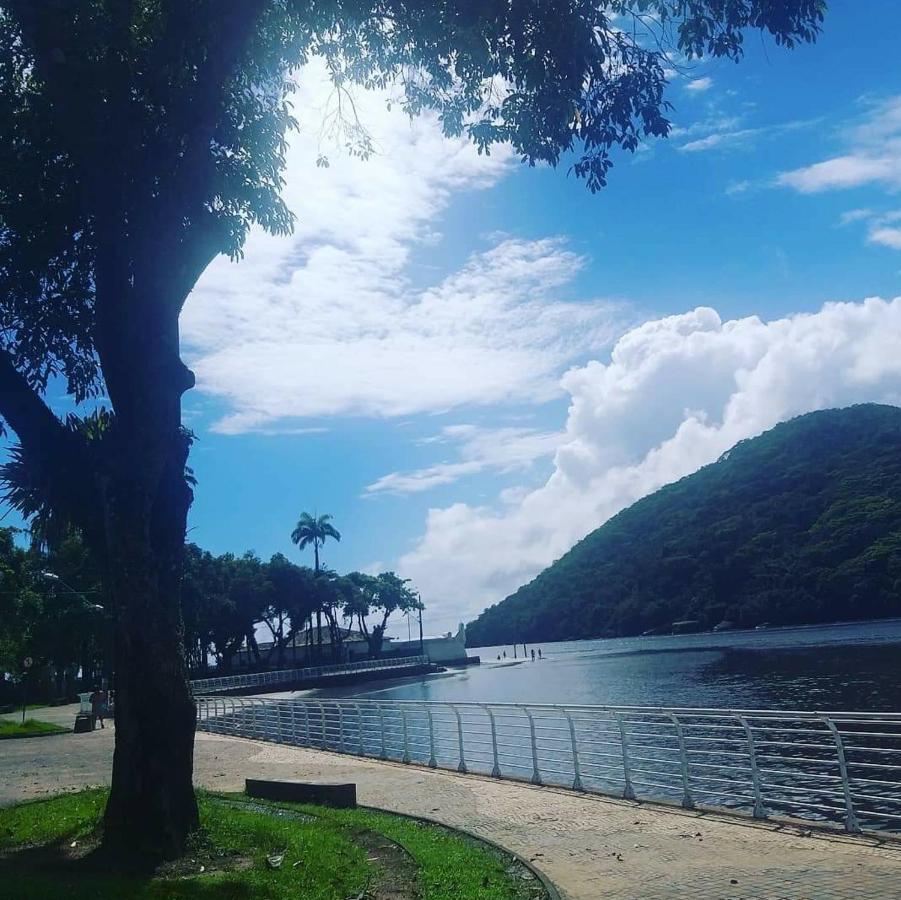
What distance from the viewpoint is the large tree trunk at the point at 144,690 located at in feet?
29.2

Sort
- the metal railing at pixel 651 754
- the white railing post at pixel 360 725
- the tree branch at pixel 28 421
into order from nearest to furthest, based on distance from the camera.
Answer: the tree branch at pixel 28 421 → the metal railing at pixel 651 754 → the white railing post at pixel 360 725

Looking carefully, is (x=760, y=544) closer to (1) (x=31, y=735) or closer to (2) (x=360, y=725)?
(1) (x=31, y=735)

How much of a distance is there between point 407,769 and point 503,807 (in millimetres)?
5564

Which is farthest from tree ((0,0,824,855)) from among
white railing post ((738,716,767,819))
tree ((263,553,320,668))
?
tree ((263,553,320,668))

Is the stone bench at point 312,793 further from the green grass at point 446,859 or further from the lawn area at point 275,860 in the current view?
the lawn area at point 275,860

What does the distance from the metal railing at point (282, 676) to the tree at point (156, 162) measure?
4885 cm

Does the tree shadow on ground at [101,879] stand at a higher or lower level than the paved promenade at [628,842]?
higher

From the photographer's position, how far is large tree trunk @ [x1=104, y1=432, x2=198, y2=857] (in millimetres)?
8891

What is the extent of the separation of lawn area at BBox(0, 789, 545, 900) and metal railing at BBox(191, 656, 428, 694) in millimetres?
48121

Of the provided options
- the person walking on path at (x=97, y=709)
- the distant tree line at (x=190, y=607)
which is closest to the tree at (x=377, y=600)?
the distant tree line at (x=190, y=607)

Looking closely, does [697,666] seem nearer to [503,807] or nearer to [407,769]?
[407,769]

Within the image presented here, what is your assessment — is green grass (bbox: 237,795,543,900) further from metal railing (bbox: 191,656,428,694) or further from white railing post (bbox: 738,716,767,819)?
metal railing (bbox: 191,656,428,694)

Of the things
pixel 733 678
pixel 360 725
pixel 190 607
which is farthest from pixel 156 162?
pixel 190 607

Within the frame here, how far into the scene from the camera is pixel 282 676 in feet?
243
